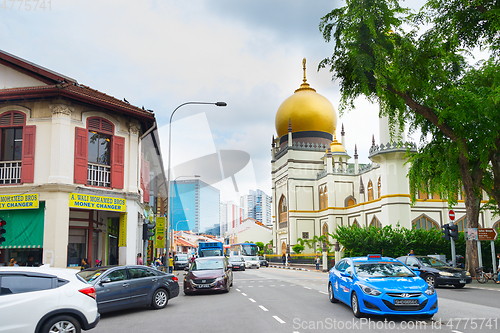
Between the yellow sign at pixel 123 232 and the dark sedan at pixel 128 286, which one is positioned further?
the yellow sign at pixel 123 232

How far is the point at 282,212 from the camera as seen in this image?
63.8 meters

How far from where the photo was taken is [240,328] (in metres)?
9.38

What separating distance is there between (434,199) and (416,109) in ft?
87.3

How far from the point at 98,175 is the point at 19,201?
10.9 ft

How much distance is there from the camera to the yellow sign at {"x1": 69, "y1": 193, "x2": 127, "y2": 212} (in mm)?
18125

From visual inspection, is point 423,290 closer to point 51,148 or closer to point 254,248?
point 51,148

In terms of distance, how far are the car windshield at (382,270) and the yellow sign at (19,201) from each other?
13.0 metres

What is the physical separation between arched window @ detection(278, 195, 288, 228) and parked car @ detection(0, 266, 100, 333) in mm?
53632

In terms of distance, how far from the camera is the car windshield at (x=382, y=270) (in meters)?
11.1

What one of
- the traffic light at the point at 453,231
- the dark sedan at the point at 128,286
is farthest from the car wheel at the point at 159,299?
the traffic light at the point at 453,231

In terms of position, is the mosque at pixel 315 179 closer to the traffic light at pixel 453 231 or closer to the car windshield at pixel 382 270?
the traffic light at pixel 453 231

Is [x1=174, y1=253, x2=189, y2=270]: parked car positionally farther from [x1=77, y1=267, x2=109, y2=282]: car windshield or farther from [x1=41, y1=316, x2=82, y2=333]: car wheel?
[x1=41, y1=316, x2=82, y2=333]: car wheel

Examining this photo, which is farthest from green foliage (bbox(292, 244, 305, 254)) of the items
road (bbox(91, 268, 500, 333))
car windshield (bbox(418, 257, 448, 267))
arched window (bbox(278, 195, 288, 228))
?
road (bbox(91, 268, 500, 333))

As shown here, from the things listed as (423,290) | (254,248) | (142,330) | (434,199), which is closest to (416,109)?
(423,290)
